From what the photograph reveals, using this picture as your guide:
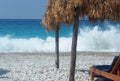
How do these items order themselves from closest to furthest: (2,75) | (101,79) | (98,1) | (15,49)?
(98,1), (101,79), (2,75), (15,49)

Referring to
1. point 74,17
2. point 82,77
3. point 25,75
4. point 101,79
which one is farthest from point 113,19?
point 25,75

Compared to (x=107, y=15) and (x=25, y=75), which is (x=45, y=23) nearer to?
(x=25, y=75)

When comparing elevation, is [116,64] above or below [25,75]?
above

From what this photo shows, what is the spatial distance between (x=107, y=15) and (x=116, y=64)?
134 centimetres

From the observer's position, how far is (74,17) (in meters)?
11.4

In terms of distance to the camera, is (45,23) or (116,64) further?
(45,23)

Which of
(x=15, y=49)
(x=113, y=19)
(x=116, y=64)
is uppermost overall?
(x=113, y=19)

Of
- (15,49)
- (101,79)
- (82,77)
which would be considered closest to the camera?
(101,79)

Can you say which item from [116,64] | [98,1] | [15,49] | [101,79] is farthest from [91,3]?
[15,49]

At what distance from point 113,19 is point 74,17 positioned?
1.11 metres

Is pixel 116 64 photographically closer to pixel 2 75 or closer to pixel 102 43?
pixel 2 75

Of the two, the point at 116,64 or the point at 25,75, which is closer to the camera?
the point at 116,64

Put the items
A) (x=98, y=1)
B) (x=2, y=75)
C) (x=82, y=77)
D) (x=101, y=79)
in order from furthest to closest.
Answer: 1. (x=2, y=75)
2. (x=82, y=77)
3. (x=101, y=79)
4. (x=98, y=1)

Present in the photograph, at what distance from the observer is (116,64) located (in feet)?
36.1
